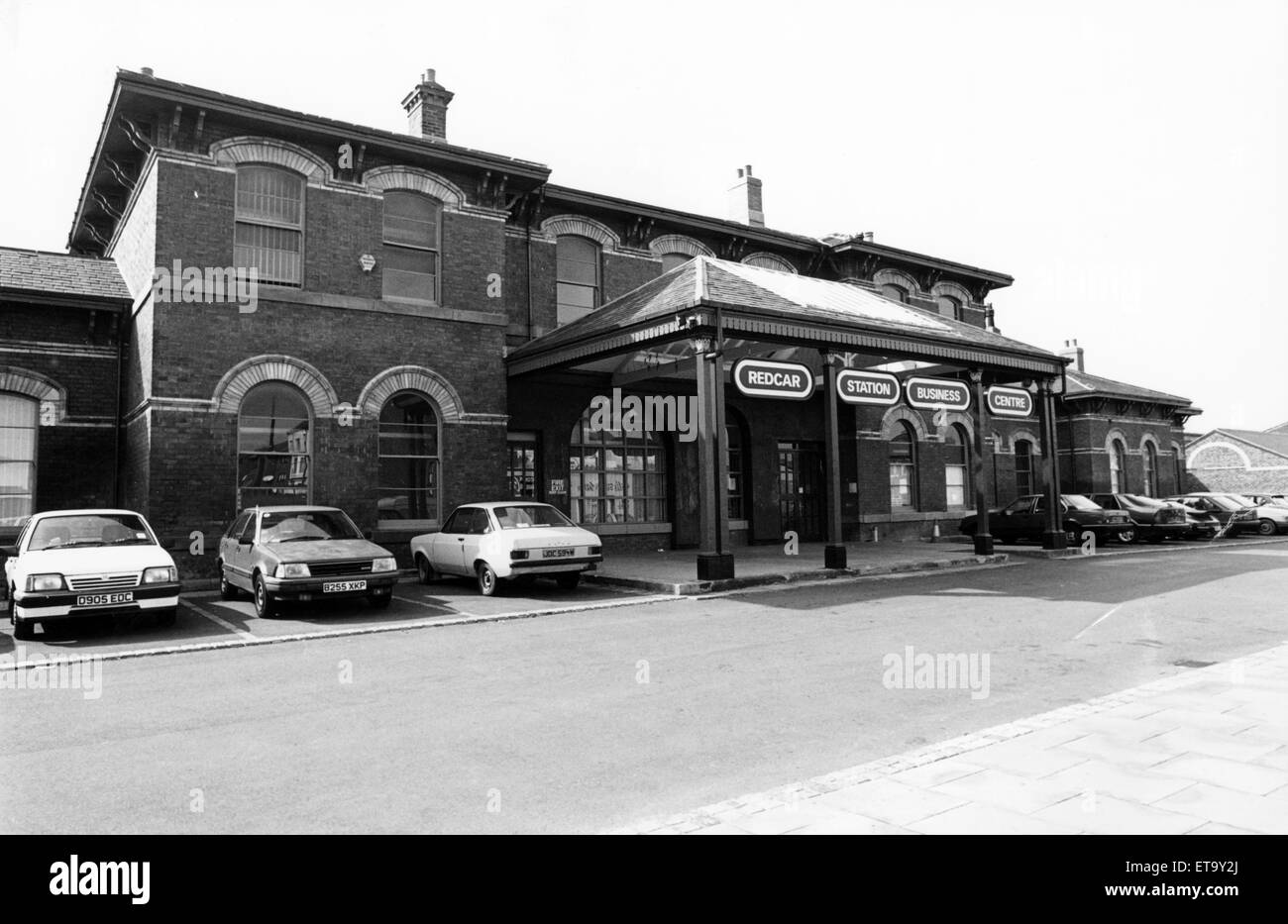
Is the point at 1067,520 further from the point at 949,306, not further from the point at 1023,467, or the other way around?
the point at 949,306

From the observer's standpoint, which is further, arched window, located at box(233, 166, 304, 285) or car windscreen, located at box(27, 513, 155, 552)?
arched window, located at box(233, 166, 304, 285)

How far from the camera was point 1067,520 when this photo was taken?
23047 mm

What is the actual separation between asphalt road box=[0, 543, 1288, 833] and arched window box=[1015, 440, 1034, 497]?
18.6 m

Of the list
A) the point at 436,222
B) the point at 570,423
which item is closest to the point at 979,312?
the point at 570,423

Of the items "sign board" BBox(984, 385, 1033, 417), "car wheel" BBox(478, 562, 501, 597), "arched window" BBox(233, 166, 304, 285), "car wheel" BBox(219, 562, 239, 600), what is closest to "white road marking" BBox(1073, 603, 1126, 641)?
"car wheel" BBox(478, 562, 501, 597)

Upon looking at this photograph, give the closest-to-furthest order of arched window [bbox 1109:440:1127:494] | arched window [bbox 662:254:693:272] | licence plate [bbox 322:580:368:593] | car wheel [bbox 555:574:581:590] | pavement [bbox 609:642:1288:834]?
pavement [bbox 609:642:1288:834] → licence plate [bbox 322:580:368:593] → car wheel [bbox 555:574:581:590] → arched window [bbox 662:254:693:272] → arched window [bbox 1109:440:1127:494]

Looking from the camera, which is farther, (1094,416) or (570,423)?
(1094,416)

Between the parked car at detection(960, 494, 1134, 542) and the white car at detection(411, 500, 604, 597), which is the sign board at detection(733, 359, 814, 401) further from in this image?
the parked car at detection(960, 494, 1134, 542)

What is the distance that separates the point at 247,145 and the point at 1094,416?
29232mm

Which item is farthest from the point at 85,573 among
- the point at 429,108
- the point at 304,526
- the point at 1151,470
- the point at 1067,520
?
the point at 1151,470

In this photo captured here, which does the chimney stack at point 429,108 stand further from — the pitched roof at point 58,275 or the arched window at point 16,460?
the arched window at point 16,460

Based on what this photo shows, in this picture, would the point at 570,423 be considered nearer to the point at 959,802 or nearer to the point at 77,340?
the point at 77,340

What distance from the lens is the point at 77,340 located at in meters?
15.4

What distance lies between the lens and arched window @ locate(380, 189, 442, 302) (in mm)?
16141
